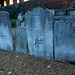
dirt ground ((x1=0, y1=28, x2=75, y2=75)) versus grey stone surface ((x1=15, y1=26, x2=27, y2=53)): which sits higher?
grey stone surface ((x1=15, y1=26, x2=27, y2=53))

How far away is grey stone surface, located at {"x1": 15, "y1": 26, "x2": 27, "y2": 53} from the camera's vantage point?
11.3 feet

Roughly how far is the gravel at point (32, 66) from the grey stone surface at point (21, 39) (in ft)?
1.13

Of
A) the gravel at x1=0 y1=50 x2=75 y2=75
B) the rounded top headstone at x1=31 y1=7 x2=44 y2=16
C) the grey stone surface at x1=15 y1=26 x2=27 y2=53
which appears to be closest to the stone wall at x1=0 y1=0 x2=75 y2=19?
the rounded top headstone at x1=31 y1=7 x2=44 y2=16

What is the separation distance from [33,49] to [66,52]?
4.06 feet

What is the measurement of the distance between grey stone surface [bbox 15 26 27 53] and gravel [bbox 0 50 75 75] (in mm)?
343

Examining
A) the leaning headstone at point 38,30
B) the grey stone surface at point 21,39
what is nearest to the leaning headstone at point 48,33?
the leaning headstone at point 38,30

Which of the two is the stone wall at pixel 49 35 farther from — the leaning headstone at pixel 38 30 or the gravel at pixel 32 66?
the gravel at pixel 32 66

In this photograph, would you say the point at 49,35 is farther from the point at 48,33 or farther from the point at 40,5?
the point at 40,5

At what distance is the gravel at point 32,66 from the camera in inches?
96.6

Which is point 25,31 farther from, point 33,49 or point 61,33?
point 61,33

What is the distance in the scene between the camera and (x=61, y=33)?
2.67 metres

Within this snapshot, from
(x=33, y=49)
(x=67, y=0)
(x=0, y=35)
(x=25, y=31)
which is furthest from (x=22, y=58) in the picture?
(x=67, y=0)

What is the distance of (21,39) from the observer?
3527mm

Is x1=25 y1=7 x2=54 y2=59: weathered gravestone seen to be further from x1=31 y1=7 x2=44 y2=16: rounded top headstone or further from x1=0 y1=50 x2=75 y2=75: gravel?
x1=0 y1=50 x2=75 y2=75: gravel
